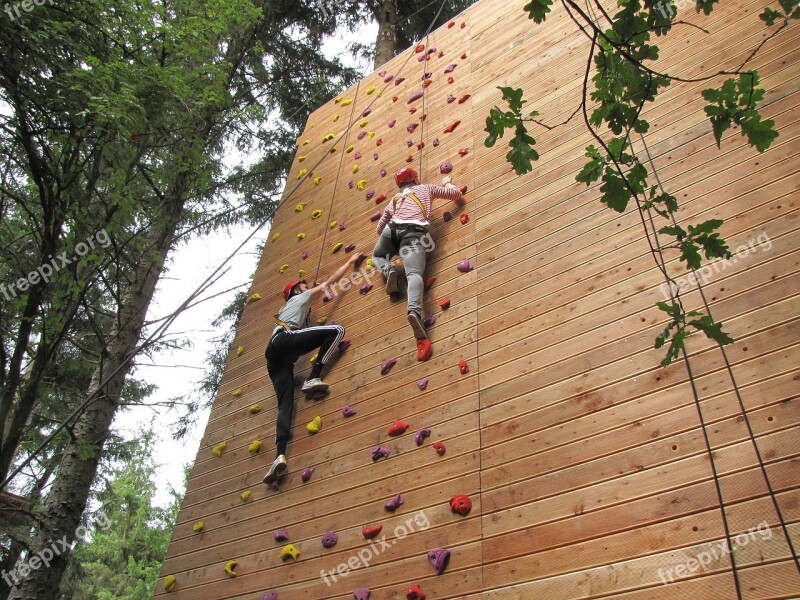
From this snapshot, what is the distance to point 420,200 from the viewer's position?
15.0 ft

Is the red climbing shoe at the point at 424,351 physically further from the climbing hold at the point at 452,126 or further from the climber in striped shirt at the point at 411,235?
the climbing hold at the point at 452,126

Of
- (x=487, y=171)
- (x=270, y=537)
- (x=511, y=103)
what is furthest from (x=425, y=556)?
(x=487, y=171)

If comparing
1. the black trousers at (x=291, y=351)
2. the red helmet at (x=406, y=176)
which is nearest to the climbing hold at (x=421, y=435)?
the black trousers at (x=291, y=351)

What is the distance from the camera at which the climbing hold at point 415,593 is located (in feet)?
9.62

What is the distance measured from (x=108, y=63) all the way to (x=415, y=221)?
2.14 metres

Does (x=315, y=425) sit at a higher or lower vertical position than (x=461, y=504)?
higher

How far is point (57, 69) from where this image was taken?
371cm

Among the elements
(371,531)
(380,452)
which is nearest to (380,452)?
(380,452)

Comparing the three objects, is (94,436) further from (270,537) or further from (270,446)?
→ (270,537)

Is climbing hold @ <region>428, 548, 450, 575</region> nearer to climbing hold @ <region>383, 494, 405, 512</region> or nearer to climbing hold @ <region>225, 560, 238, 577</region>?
climbing hold @ <region>383, 494, 405, 512</region>

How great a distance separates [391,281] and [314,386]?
0.86m

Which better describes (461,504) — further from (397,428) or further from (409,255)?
(409,255)

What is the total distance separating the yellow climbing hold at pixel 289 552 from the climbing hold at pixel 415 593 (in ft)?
2.90

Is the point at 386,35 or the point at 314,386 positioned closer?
the point at 314,386
